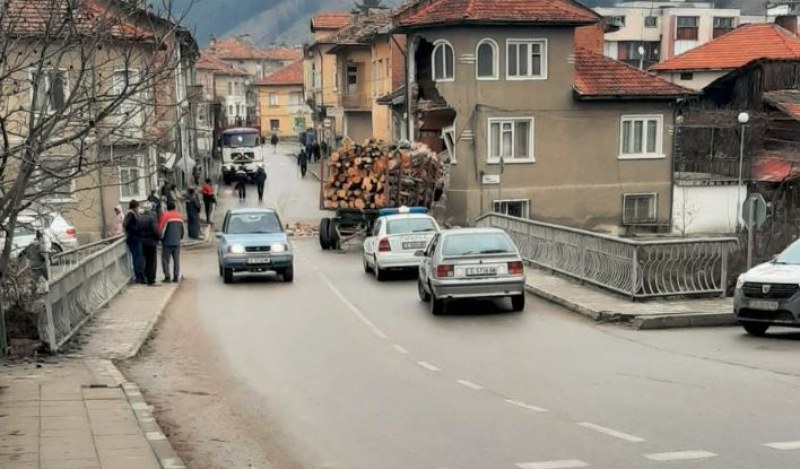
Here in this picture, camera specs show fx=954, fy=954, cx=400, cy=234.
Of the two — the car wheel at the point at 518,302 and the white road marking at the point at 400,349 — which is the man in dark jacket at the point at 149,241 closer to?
the car wheel at the point at 518,302

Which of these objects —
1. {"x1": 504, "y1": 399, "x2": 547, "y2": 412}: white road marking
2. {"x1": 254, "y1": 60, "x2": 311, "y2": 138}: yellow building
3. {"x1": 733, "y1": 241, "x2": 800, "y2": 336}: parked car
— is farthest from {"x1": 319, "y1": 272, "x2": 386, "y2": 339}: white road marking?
{"x1": 254, "y1": 60, "x2": 311, "y2": 138}: yellow building

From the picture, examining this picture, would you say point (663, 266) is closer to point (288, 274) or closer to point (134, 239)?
point (288, 274)

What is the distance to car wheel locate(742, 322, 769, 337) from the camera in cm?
1534

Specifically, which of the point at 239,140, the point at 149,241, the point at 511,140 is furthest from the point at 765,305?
the point at 239,140

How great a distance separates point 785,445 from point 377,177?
74.0ft

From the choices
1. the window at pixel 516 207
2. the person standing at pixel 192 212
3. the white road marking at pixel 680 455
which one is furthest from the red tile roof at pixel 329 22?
the white road marking at pixel 680 455

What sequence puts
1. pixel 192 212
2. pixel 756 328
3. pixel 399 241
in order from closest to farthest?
1. pixel 756 328
2. pixel 399 241
3. pixel 192 212

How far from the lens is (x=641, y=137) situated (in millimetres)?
39250

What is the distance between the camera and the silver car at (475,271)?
17328 millimetres

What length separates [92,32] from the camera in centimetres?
941

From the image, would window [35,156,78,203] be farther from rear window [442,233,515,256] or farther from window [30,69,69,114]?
rear window [442,233,515,256]

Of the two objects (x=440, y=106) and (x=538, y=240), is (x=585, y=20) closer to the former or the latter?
(x=440, y=106)

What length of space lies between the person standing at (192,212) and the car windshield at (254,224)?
32.1 ft

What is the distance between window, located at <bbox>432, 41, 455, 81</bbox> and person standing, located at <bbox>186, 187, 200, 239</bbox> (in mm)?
10341
